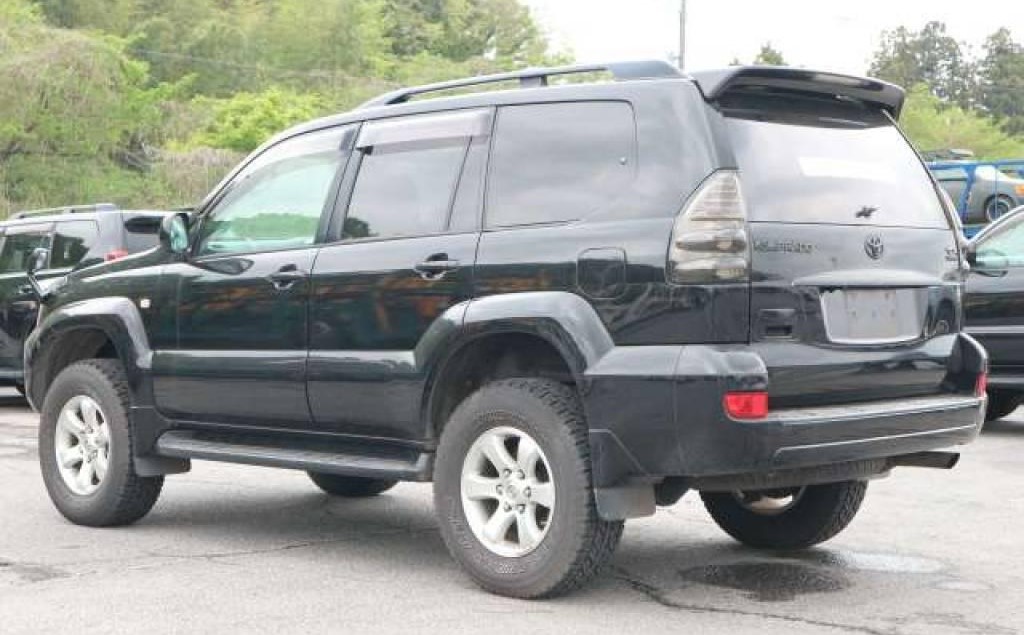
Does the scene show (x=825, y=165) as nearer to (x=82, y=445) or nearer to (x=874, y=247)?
(x=874, y=247)

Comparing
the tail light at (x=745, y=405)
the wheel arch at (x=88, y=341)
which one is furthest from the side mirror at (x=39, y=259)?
the tail light at (x=745, y=405)

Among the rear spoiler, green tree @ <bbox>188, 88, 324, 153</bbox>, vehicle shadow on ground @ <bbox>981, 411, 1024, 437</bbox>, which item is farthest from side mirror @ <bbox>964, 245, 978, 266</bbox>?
green tree @ <bbox>188, 88, 324, 153</bbox>

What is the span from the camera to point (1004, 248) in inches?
454

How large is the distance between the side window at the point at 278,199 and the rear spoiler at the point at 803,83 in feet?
6.07

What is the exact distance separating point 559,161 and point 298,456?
1736 millimetres

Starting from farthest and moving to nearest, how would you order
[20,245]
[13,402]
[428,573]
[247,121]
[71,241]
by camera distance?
[247,121] → [13,402] → [20,245] → [71,241] → [428,573]

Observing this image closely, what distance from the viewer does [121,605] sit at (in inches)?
218

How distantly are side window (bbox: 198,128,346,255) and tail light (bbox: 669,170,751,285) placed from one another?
1.94 meters

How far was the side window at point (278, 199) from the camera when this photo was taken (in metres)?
6.61

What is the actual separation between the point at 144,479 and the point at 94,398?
483 mm

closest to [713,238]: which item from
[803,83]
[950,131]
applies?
[803,83]

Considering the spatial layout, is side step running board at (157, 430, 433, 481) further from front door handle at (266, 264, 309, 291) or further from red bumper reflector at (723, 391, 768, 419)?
red bumper reflector at (723, 391, 768, 419)

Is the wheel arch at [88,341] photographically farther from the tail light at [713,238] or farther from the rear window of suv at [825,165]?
the rear window of suv at [825,165]

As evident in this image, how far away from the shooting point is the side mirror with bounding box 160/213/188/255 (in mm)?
7160
